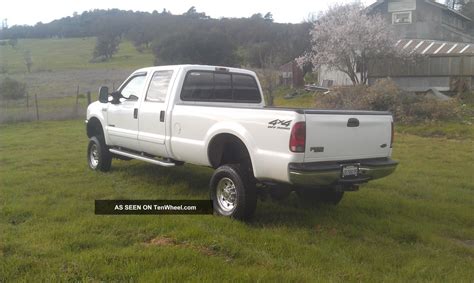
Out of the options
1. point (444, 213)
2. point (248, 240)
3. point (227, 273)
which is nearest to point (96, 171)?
point (248, 240)

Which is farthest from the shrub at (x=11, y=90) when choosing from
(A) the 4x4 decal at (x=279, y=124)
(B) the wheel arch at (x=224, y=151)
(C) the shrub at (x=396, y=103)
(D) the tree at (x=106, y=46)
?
(D) the tree at (x=106, y=46)

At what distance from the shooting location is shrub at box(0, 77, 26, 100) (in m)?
24.7

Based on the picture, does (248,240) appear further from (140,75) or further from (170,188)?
(140,75)

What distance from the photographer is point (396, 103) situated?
58.2 ft

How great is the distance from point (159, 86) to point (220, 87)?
3.10ft

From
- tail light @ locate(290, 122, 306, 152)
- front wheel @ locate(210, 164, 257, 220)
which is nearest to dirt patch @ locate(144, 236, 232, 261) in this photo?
front wheel @ locate(210, 164, 257, 220)

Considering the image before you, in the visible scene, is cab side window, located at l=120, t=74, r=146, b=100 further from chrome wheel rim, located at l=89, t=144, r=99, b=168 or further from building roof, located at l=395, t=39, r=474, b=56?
building roof, located at l=395, t=39, r=474, b=56

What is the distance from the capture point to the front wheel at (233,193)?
551cm

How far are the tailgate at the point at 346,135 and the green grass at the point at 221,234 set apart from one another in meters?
0.93

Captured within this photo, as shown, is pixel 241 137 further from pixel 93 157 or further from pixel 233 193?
pixel 93 157

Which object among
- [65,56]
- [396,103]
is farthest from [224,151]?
[65,56]

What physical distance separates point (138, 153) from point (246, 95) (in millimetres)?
2017

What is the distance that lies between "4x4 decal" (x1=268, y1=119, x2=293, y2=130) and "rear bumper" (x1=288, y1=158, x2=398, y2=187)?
0.40 m

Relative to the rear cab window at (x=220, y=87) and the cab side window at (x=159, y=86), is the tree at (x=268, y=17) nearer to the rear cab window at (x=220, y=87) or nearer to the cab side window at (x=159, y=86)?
the rear cab window at (x=220, y=87)
